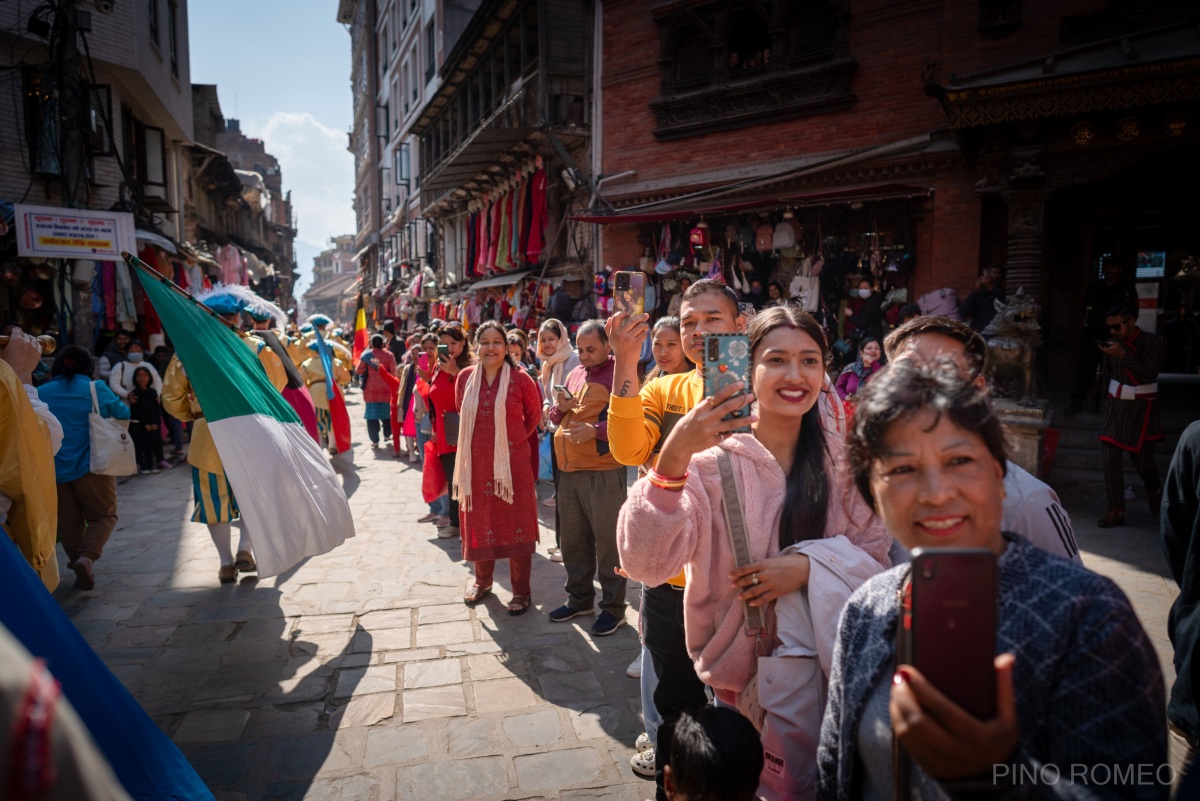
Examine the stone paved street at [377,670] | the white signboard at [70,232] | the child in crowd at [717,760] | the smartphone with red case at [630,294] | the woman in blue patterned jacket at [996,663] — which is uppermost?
the white signboard at [70,232]

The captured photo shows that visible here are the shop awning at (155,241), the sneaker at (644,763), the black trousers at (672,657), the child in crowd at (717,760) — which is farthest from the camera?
the shop awning at (155,241)

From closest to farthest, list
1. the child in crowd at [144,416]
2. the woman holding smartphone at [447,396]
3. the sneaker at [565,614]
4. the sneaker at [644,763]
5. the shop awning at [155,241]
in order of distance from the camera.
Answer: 1. the sneaker at [644,763]
2. the sneaker at [565,614]
3. the woman holding smartphone at [447,396]
4. the child in crowd at [144,416]
5. the shop awning at [155,241]

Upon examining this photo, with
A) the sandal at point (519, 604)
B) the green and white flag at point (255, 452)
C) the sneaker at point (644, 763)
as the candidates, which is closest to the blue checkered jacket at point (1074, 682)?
the sneaker at point (644, 763)

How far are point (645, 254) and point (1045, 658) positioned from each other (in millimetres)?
11824

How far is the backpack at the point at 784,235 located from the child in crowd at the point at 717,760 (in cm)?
917

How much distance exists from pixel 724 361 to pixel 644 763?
6.73 ft

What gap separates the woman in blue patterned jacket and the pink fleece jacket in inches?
20.0

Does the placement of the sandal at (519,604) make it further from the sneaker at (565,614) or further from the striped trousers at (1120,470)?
the striped trousers at (1120,470)

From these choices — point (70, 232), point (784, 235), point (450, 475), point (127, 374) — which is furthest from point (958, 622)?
point (70, 232)

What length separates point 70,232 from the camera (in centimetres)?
897

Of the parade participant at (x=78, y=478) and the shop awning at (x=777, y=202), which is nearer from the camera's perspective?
the parade participant at (x=78, y=478)

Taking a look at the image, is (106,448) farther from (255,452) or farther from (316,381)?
(316,381)

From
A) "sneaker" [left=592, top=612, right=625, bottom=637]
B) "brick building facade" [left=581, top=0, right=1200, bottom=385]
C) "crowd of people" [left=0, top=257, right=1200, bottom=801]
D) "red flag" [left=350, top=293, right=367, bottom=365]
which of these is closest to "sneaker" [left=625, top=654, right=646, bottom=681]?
"crowd of people" [left=0, top=257, right=1200, bottom=801]

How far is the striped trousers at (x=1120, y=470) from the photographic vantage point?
255 inches
